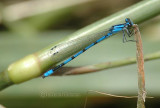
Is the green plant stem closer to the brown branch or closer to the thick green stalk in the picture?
the brown branch

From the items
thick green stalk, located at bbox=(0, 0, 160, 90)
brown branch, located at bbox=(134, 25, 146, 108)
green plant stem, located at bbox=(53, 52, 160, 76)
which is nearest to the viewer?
thick green stalk, located at bbox=(0, 0, 160, 90)

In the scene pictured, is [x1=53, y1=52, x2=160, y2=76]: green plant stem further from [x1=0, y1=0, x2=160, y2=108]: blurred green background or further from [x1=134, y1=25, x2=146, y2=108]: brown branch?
[x1=0, y1=0, x2=160, y2=108]: blurred green background

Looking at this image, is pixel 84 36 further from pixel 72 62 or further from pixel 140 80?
pixel 72 62

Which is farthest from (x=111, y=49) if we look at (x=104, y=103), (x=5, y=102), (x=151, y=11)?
(x=151, y=11)

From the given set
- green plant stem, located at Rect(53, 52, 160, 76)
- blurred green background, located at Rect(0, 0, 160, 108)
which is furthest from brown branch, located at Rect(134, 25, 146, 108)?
blurred green background, located at Rect(0, 0, 160, 108)

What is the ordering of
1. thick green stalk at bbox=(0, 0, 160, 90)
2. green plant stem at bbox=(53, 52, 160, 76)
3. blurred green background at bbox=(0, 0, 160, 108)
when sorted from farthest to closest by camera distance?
1. blurred green background at bbox=(0, 0, 160, 108)
2. green plant stem at bbox=(53, 52, 160, 76)
3. thick green stalk at bbox=(0, 0, 160, 90)

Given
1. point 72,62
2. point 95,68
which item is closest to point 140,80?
point 95,68

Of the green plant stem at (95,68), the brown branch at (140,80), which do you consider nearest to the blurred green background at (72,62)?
the green plant stem at (95,68)

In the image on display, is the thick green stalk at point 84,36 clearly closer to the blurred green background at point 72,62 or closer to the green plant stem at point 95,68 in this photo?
the green plant stem at point 95,68

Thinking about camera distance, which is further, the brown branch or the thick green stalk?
the brown branch

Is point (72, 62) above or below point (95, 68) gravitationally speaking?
above
